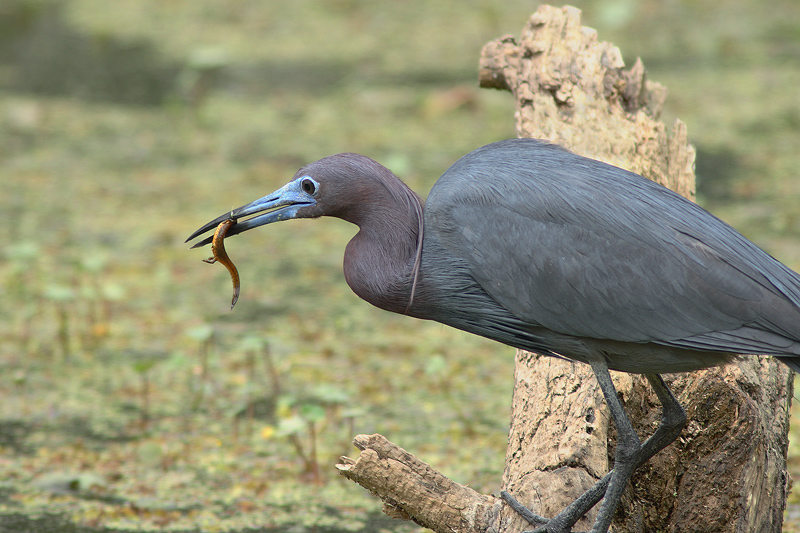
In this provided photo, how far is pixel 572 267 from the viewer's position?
2.67 metres

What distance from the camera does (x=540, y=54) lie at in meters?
3.92

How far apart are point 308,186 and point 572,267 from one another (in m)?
0.82

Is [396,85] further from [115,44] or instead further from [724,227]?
[724,227]

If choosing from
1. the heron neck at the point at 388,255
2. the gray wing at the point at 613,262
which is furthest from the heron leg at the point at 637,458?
the heron neck at the point at 388,255

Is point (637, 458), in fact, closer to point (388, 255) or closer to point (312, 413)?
point (388, 255)

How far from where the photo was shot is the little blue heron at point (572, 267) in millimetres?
2619

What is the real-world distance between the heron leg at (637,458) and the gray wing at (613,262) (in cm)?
23

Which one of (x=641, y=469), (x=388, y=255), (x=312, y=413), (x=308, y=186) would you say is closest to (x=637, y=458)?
(x=641, y=469)

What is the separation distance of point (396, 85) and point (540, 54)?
452 centimetres

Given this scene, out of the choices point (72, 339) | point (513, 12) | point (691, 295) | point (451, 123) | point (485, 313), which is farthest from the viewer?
point (513, 12)

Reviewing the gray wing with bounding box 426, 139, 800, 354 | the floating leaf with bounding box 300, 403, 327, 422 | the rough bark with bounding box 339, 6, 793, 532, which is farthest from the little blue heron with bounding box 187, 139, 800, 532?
the floating leaf with bounding box 300, 403, 327, 422

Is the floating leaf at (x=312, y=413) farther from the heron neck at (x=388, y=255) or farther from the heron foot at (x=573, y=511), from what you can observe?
the heron foot at (x=573, y=511)

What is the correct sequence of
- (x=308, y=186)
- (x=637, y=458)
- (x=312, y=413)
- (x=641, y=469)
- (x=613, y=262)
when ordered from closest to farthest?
(x=613, y=262) → (x=637, y=458) → (x=308, y=186) → (x=641, y=469) → (x=312, y=413)

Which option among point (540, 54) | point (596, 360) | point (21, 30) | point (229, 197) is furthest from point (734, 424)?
point (21, 30)
